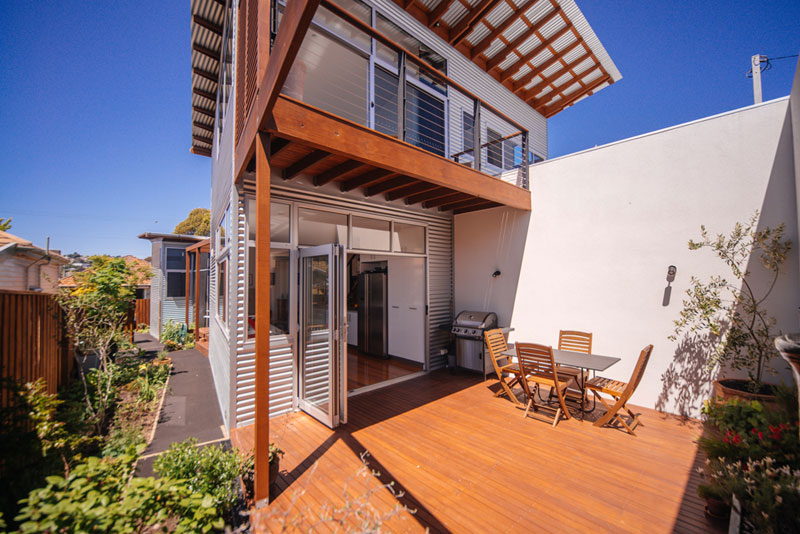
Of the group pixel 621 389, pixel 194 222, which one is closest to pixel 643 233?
pixel 621 389

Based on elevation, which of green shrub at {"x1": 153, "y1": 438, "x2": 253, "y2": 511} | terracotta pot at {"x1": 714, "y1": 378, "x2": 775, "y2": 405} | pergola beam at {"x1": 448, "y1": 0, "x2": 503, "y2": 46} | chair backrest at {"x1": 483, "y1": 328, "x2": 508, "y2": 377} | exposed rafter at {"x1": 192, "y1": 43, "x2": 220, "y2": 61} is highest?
pergola beam at {"x1": 448, "y1": 0, "x2": 503, "y2": 46}

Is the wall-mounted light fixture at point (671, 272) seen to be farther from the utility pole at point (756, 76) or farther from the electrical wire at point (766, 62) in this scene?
the electrical wire at point (766, 62)

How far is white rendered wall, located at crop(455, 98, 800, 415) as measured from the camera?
13.1 ft

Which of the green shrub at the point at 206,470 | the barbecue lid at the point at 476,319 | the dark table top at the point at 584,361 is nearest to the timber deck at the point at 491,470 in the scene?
the green shrub at the point at 206,470

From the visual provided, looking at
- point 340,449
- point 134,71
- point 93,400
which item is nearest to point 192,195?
point 134,71

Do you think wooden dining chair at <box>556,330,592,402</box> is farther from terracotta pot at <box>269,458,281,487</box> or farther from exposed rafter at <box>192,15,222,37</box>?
exposed rafter at <box>192,15,222,37</box>

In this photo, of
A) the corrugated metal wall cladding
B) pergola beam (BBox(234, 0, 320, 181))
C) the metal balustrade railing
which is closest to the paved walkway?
pergola beam (BBox(234, 0, 320, 181))

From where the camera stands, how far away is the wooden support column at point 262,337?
2684mm

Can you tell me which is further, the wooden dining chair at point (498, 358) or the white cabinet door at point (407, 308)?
the white cabinet door at point (407, 308)

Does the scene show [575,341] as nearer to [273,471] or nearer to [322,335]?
[322,335]

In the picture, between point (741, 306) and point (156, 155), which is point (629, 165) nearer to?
point (741, 306)

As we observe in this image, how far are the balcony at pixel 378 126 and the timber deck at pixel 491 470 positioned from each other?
3.11 metres

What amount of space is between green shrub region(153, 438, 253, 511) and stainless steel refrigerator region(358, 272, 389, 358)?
198 inches

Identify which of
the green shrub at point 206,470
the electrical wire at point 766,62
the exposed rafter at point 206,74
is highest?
the exposed rafter at point 206,74
